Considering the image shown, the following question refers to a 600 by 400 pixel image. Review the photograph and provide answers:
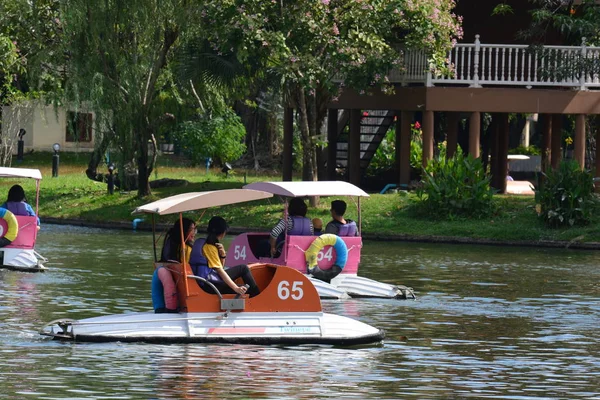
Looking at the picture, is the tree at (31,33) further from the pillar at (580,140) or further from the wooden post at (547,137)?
the pillar at (580,140)

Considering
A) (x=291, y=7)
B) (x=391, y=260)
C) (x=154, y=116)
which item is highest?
(x=291, y=7)

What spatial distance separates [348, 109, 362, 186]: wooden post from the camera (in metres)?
41.6

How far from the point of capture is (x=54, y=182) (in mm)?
47344

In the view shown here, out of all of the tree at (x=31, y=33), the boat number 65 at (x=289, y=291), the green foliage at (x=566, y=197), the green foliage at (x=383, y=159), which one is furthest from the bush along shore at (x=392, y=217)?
the boat number 65 at (x=289, y=291)

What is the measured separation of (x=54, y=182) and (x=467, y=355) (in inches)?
1285

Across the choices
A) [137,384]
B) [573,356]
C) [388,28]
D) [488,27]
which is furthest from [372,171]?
[137,384]

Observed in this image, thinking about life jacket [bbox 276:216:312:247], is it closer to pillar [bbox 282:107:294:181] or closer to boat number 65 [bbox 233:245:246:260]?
boat number 65 [bbox 233:245:246:260]

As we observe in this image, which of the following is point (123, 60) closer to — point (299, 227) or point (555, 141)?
point (555, 141)

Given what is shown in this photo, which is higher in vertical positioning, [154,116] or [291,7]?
[291,7]

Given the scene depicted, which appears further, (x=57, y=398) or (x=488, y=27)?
(x=488, y=27)

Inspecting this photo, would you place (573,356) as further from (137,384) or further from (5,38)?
(5,38)

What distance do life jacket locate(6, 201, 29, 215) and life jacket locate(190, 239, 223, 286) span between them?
32.0ft

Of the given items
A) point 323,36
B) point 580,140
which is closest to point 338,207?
point 323,36

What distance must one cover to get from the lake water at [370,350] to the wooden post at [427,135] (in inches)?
469
